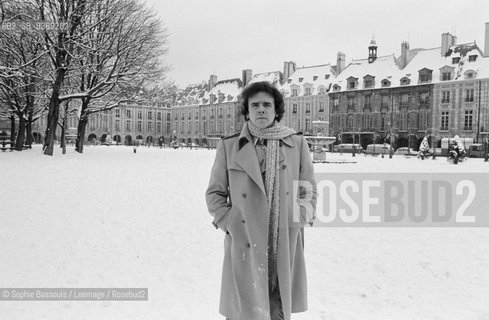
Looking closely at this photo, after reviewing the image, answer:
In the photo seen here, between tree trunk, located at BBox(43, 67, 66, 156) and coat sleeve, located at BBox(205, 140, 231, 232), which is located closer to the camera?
coat sleeve, located at BBox(205, 140, 231, 232)

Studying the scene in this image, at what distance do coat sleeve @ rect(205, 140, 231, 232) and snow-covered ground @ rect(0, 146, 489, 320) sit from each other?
7.73 ft

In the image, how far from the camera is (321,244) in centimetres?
768

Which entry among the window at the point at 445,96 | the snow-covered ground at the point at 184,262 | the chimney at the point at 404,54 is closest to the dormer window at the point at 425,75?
the window at the point at 445,96

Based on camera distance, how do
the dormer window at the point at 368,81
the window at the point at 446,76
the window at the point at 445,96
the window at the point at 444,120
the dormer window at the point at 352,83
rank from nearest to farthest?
the window at the point at 444,120, the window at the point at 445,96, the window at the point at 446,76, the dormer window at the point at 368,81, the dormer window at the point at 352,83

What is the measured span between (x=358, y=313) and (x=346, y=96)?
59.4m

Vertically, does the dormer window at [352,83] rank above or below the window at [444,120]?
above

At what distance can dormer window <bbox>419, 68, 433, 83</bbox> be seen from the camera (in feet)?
179

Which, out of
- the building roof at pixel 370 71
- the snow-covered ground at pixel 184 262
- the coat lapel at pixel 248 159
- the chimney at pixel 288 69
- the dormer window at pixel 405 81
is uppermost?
the chimney at pixel 288 69

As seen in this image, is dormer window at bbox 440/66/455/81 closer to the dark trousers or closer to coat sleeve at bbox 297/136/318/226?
coat sleeve at bbox 297/136/318/226

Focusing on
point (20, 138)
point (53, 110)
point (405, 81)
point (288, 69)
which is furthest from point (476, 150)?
point (20, 138)

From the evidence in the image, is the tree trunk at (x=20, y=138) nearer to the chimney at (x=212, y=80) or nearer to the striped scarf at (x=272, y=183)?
the striped scarf at (x=272, y=183)

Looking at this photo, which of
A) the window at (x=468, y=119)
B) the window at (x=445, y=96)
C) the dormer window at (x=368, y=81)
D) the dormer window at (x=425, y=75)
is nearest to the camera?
the window at (x=468, y=119)

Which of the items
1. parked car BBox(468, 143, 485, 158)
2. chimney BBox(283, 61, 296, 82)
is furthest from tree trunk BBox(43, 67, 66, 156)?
chimney BBox(283, 61, 296, 82)

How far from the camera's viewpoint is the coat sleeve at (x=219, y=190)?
3076 mm
